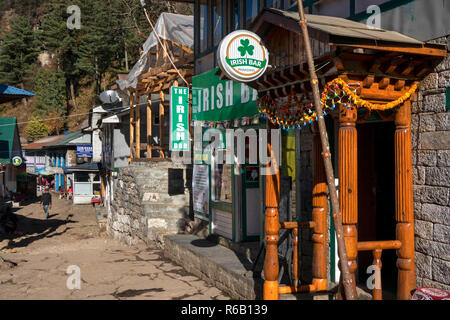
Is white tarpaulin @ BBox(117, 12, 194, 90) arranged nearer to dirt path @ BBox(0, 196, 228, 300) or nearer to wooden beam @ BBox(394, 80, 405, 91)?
dirt path @ BBox(0, 196, 228, 300)

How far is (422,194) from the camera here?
5.46 metres

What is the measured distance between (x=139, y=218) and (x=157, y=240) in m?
1.60

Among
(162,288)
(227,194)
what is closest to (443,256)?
(162,288)

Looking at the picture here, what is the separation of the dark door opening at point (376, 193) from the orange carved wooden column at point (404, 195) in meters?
1.08

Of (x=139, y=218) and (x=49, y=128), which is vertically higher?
(x=49, y=128)

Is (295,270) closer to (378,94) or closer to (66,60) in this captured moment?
(378,94)

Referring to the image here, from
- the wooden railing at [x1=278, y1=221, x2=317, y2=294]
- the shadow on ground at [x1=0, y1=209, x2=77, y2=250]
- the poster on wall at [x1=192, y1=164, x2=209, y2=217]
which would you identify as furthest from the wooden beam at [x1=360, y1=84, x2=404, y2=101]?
the shadow on ground at [x1=0, y1=209, x2=77, y2=250]

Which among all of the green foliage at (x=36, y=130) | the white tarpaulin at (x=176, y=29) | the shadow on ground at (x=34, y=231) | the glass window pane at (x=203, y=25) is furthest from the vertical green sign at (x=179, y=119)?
the green foliage at (x=36, y=130)

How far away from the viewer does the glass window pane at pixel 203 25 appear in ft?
39.9

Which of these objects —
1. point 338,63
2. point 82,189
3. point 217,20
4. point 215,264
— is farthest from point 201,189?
point 82,189

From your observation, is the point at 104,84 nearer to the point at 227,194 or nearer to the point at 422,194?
the point at 227,194

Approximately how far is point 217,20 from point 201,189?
4.20 metres

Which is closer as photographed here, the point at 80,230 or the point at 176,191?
the point at 176,191

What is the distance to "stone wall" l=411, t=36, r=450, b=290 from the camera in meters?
5.18
